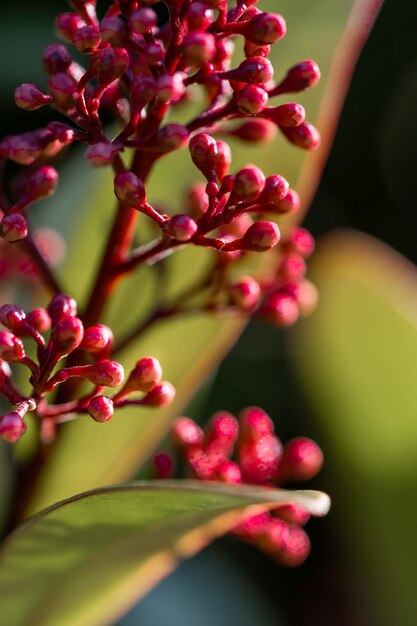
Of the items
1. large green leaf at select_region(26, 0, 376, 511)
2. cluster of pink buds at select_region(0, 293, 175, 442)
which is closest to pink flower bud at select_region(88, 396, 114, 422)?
cluster of pink buds at select_region(0, 293, 175, 442)

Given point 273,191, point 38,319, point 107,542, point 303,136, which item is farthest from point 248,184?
point 107,542

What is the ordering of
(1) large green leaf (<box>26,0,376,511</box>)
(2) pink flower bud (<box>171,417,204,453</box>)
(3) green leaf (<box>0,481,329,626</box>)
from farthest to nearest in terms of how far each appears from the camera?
(1) large green leaf (<box>26,0,376,511</box>) < (2) pink flower bud (<box>171,417,204,453</box>) < (3) green leaf (<box>0,481,329,626</box>)

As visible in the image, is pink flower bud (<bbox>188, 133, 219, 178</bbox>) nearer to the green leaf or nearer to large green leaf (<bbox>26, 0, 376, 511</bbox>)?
the green leaf

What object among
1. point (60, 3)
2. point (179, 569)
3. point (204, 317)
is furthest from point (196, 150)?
point (60, 3)

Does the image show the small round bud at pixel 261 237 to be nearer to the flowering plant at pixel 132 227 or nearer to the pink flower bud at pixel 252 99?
the flowering plant at pixel 132 227

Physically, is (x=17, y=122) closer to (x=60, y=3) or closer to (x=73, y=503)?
(x=60, y=3)

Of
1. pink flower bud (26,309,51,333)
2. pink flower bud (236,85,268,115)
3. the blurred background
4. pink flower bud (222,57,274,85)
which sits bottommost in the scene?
the blurred background
